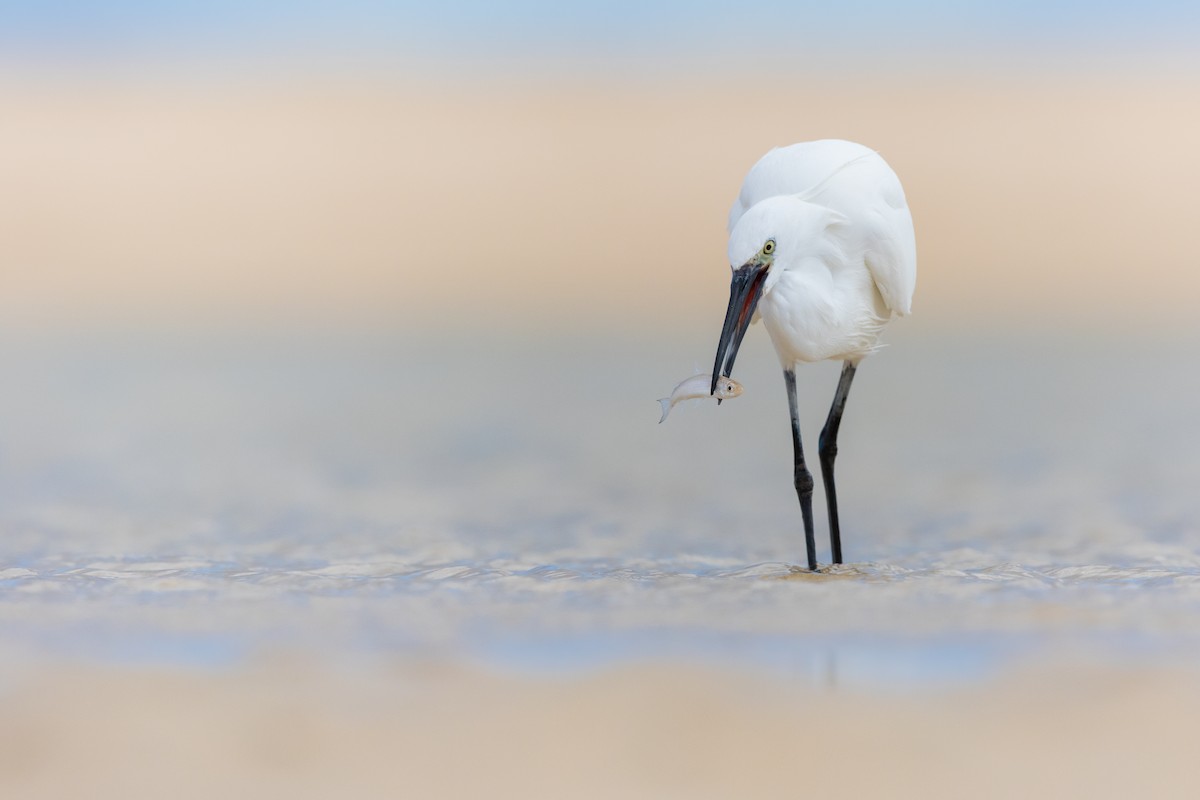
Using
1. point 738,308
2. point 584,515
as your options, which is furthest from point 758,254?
point 584,515

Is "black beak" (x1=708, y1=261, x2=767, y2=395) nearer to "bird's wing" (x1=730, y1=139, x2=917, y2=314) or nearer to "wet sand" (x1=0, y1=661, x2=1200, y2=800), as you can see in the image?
"bird's wing" (x1=730, y1=139, x2=917, y2=314)

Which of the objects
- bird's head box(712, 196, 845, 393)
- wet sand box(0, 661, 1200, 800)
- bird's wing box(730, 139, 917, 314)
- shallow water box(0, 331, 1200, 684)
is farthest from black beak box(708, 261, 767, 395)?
wet sand box(0, 661, 1200, 800)

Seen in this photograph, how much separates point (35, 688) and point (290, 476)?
13.6 feet

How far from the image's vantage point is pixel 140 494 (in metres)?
8.00

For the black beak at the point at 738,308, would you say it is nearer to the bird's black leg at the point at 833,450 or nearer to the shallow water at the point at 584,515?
the shallow water at the point at 584,515

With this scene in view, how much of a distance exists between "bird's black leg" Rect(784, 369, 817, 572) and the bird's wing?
0.53 meters

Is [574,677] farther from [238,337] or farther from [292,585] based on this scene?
[238,337]

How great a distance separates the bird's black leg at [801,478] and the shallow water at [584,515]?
0.18 m

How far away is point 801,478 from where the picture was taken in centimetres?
695

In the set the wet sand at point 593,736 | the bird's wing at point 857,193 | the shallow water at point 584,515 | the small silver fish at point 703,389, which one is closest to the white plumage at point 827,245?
the bird's wing at point 857,193

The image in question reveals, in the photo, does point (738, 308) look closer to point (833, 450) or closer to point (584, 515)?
point (833, 450)

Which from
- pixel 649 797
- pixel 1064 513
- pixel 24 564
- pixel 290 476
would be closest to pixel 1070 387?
pixel 1064 513

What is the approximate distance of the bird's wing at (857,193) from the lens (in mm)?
6398

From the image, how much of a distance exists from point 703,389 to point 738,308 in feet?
1.17
